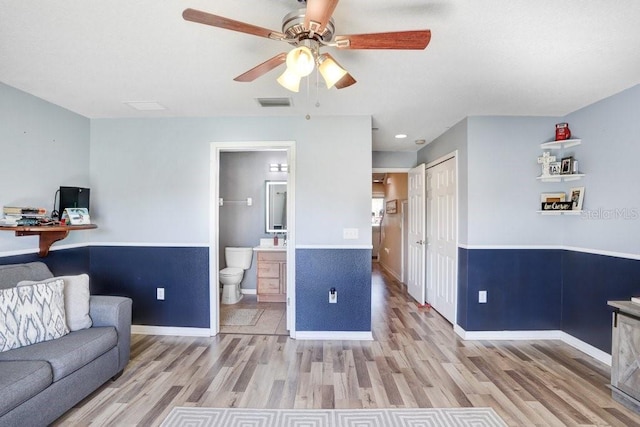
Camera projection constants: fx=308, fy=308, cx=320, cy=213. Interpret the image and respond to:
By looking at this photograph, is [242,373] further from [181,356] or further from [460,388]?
[460,388]

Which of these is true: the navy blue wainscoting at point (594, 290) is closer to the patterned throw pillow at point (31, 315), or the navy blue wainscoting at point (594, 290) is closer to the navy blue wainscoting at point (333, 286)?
the navy blue wainscoting at point (333, 286)

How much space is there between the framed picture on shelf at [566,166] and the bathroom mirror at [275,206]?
3.62 meters

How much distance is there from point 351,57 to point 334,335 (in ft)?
8.84

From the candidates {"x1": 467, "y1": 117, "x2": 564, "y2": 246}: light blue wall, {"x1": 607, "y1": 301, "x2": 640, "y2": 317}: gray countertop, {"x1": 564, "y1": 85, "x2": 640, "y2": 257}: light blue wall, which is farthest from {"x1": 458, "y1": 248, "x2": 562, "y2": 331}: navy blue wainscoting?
{"x1": 607, "y1": 301, "x2": 640, "y2": 317}: gray countertop

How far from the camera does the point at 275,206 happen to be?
507 cm

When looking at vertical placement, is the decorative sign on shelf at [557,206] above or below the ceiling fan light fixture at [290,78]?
below

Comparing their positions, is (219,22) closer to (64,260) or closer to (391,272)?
(64,260)

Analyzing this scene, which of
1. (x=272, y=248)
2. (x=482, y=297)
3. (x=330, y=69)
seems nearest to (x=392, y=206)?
(x=272, y=248)

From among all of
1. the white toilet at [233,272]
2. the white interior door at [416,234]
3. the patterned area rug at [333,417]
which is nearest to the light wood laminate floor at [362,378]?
the patterned area rug at [333,417]

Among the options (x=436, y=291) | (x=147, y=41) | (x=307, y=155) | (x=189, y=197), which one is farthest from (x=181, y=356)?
(x=436, y=291)

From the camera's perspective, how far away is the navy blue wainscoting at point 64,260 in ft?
8.87

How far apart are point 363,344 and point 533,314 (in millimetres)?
1897

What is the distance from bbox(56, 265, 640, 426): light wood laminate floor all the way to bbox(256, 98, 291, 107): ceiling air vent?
96.4 inches

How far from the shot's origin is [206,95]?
2.85 meters
